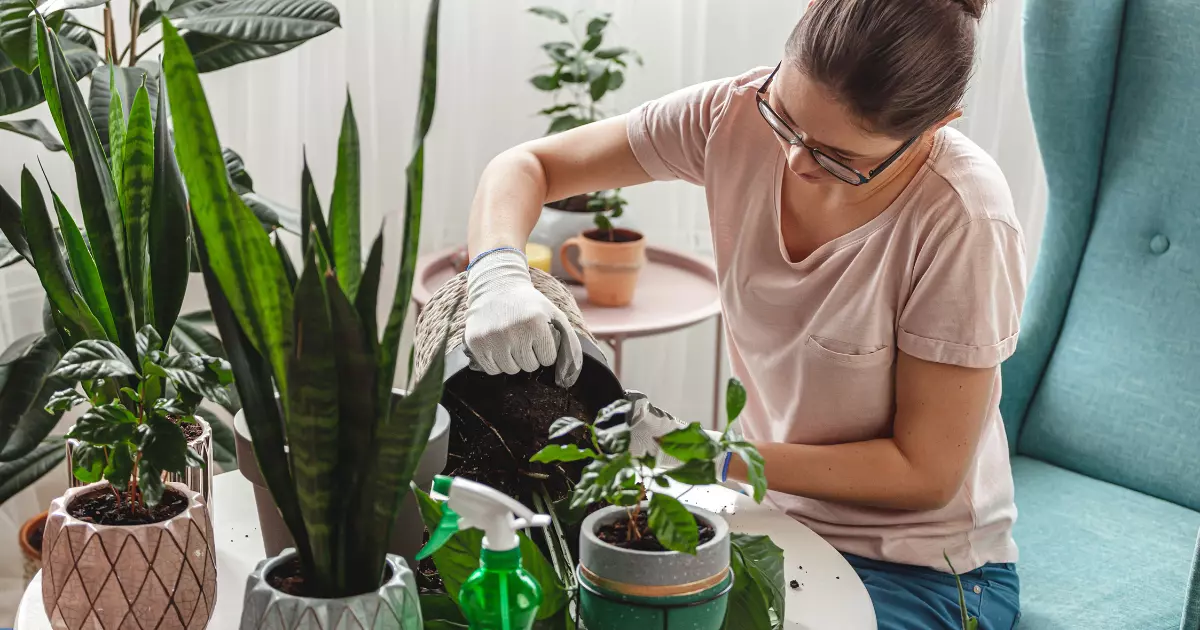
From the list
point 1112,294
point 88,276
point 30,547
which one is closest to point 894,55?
point 88,276

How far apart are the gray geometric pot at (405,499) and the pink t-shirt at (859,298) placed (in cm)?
58

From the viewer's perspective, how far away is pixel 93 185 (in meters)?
0.88

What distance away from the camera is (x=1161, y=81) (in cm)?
157

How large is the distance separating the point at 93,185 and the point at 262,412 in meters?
0.33

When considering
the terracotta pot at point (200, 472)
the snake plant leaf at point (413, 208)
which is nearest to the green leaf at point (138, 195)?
the terracotta pot at point (200, 472)

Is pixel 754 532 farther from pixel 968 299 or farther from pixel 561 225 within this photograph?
pixel 561 225

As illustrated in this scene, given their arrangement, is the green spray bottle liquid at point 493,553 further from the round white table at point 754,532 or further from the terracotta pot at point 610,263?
the terracotta pot at point 610,263

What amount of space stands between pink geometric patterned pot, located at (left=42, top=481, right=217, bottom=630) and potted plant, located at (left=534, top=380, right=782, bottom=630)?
0.29 meters

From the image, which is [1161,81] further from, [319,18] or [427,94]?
[427,94]

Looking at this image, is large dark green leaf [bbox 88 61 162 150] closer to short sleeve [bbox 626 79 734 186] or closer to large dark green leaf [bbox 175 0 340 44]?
large dark green leaf [bbox 175 0 340 44]

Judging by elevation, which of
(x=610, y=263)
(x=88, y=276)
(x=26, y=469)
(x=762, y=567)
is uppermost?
(x=88, y=276)

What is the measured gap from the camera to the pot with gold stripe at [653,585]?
66 centimetres

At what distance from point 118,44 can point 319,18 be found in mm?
690

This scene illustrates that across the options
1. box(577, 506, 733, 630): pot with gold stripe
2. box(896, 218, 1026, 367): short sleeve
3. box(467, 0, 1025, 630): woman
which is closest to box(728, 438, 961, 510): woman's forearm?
box(467, 0, 1025, 630): woman
